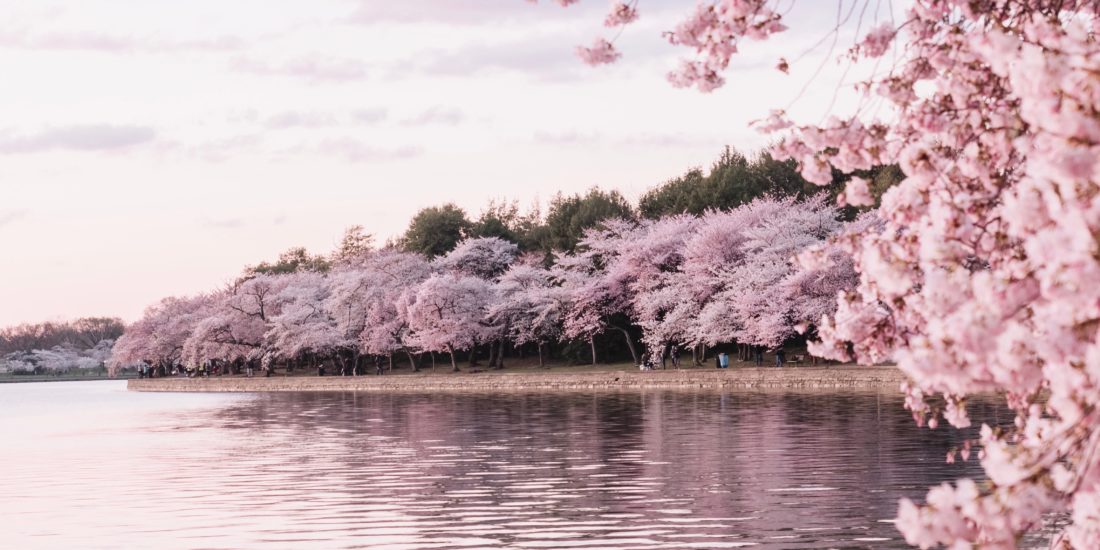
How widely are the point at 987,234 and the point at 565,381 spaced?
5989cm

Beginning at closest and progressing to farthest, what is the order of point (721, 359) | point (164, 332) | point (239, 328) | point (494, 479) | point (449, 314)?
point (494, 479), point (721, 359), point (449, 314), point (239, 328), point (164, 332)

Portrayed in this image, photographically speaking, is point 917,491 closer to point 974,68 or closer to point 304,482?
point 304,482

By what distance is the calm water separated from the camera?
17359 mm

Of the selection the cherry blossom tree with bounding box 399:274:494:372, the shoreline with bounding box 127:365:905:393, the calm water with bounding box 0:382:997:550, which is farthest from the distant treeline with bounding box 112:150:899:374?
the calm water with bounding box 0:382:997:550

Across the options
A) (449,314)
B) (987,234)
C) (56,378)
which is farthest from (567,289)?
(56,378)

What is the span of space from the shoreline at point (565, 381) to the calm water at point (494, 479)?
866 cm

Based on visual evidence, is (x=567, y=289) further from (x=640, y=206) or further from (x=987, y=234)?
(x=987, y=234)

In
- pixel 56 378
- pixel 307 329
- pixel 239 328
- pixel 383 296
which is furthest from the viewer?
pixel 56 378

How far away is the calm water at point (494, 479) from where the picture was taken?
17.4 metres

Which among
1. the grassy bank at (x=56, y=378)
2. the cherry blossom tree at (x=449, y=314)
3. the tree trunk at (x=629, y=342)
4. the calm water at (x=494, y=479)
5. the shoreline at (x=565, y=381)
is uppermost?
the cherry blossom tree at (x=449, y=314)

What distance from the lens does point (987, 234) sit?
680 centimetres

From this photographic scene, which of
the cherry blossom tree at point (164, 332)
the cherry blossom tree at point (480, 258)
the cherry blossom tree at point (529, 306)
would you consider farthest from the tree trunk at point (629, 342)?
the cherry blossom tree at point (164, 332)

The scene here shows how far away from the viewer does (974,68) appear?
7.87 m

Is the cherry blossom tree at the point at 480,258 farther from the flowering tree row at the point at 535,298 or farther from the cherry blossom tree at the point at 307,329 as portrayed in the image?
the cherry blossom tree at the point at 307,329
